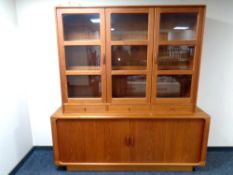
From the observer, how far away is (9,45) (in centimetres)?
198

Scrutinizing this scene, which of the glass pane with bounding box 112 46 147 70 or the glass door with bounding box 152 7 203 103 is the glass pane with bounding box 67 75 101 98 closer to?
the glass pane with bounding box 112 46 147 70

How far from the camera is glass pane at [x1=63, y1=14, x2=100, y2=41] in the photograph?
187cm

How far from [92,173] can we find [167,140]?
40.2 inches

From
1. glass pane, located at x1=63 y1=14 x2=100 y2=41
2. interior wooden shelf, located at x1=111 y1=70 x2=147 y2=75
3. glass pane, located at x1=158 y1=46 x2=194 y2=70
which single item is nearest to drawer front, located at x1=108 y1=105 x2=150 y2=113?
interior wooden shelf, located at x1=111 y1=70 x2=147 y2=75

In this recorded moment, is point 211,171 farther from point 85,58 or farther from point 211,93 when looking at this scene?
point 85,58

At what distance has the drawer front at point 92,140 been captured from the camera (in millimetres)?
1953

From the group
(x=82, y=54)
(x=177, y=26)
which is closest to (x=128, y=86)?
(x=82, y=54)

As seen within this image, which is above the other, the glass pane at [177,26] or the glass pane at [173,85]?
the glass pane at [177,26]

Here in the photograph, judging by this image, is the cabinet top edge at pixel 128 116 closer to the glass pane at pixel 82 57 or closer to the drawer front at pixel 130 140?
the drawer front at pixel 130 140

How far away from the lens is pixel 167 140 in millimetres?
1975

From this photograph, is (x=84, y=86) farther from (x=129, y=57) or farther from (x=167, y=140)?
(x=167, y=140)

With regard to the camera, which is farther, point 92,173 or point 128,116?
point 92,173

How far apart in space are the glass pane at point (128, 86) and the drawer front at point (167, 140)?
36 cm

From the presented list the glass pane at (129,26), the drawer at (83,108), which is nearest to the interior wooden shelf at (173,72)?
the glass pane at (129,26)
